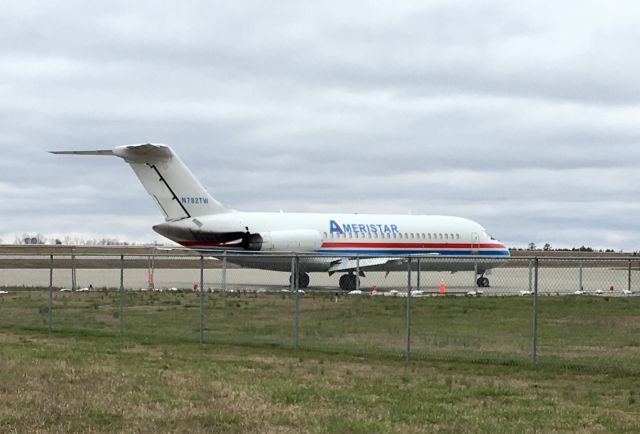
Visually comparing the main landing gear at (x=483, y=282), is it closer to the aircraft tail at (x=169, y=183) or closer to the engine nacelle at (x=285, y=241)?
the engine nacelle at (x=285, y=241)

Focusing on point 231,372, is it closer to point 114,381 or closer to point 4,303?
point 114,381

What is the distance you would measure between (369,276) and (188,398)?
36.4 metres

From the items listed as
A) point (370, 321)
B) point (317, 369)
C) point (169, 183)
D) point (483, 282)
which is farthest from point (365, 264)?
point (317, 369)

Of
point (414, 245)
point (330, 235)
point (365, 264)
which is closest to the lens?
point (365, 264)

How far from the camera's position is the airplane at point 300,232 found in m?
38.1

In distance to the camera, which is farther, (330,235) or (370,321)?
(330,235)

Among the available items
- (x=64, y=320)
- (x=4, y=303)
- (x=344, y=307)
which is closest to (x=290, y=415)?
(x=344, y=307)

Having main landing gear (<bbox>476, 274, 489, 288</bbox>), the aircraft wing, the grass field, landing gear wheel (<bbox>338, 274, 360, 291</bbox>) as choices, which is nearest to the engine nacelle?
the aircraft wing

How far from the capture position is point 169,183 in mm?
38219

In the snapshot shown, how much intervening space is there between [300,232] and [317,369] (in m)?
25.7

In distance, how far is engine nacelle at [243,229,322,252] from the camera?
39250mm

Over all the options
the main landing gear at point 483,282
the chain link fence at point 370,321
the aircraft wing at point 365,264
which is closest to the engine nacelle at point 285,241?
the aircraft wing at point 365,264

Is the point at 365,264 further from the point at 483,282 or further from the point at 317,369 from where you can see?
the point at 317,369

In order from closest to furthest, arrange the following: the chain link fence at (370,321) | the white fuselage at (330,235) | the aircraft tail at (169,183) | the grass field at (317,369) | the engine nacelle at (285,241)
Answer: the grass field at (317,369) < the chain link fence at (370,321) < the aircraft tail at (169,183) < the white fuselage at (330,235) < the engine nacelle at (285,241)
